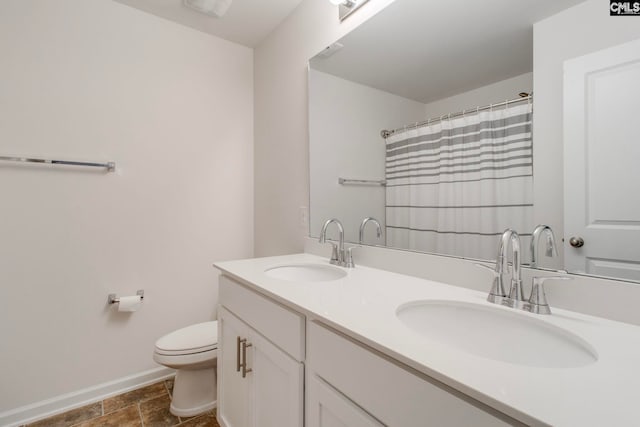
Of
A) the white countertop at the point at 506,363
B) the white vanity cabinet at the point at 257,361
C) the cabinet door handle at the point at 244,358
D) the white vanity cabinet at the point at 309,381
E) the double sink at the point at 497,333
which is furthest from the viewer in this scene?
the cabinet door handle at the point at 244,358

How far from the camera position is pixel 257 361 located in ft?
3.45

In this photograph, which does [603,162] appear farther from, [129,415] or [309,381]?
[129,415]

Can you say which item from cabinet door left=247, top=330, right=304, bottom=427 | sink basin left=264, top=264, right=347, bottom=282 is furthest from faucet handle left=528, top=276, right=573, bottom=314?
sink basin left=264, top=264, right=347, bottom=282

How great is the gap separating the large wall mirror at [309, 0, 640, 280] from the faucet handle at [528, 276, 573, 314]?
10cm

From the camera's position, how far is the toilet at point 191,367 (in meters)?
1.46

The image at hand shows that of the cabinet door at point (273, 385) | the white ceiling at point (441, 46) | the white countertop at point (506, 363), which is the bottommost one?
the cabinet door at point (273, 385)

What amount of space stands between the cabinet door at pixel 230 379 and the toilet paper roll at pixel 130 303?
2.23ft

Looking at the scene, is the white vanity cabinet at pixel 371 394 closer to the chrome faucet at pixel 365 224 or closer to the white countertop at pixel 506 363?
the white countertop at pixel 506 363

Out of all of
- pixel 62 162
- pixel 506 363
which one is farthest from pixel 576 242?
pixel 62 162

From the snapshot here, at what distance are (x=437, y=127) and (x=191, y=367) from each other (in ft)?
5.35

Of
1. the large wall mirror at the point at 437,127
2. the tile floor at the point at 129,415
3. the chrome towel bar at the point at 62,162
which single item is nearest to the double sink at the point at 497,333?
the large wall mirror at the point at 437,127

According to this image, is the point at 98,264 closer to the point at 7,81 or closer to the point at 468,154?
the point at 7,81

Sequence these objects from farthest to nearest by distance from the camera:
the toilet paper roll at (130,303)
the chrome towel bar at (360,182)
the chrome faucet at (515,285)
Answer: the toilet paper roll at (130,303) < the chrome towel bar at (360,182) < the chrome faucet at (515,285)

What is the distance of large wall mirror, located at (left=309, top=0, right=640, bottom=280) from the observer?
870 millimetres
